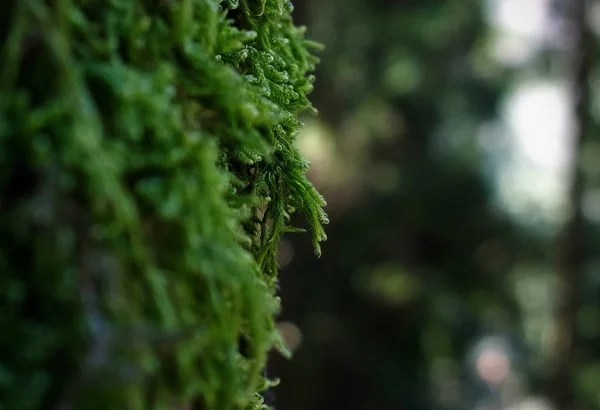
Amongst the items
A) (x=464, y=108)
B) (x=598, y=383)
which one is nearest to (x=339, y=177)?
(x=464, y=108)

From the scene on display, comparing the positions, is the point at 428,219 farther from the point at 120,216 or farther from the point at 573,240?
the point at 120,216

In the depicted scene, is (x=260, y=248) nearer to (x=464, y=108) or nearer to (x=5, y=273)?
(x=5, y=273)

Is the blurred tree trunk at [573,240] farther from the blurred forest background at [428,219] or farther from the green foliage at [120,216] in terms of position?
the green foliage at [120,216]

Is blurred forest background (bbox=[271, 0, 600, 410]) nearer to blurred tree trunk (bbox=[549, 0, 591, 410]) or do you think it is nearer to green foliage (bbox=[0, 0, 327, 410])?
blurred tree trunk (bbox=[549, 0, 591, 410])

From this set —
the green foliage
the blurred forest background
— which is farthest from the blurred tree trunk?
the green foliage

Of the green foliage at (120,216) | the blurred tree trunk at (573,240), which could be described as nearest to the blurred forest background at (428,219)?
the blurred tree trunk at (573,240)
